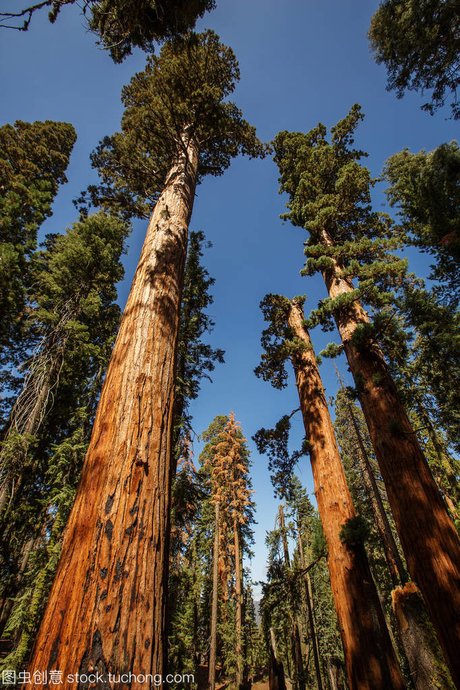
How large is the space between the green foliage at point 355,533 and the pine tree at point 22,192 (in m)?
13.4

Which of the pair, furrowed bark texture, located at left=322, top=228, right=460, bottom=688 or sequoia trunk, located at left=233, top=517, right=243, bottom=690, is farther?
sequoia trunk, located at left=233, top=517, right=243, bottom=690

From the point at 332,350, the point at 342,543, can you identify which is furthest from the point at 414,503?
the point at 332,350

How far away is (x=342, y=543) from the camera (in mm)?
4777

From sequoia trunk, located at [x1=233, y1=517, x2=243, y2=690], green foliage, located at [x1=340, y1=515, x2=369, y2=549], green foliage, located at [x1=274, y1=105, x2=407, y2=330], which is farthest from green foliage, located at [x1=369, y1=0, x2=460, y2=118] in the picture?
sequoia trunk, located at [x1=233, y1=517, x2=243, y2=690]

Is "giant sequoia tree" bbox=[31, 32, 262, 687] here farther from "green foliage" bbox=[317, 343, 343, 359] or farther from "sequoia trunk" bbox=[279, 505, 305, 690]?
"sequoia trunk" bbox=[279, 505, 305, 690]

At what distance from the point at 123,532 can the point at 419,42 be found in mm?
12015

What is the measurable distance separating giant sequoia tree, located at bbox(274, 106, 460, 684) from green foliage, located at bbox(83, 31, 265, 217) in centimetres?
310

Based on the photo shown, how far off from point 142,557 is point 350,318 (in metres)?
6.39

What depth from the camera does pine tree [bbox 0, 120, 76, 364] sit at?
38.9 feet

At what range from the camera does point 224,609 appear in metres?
19.3

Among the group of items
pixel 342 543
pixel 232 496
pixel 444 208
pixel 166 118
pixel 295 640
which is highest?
pixel 444 208

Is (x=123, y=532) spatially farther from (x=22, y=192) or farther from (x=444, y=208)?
(x=22, y=192)

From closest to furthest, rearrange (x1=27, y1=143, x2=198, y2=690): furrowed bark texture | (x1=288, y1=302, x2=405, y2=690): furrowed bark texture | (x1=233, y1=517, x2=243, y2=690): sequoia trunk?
(x1=27, y1=143, x2=198, y2=690): furrowed bark texture < (x1=288, y1=302, x2=405, y2=690): furrowed bark texture < (x1=233, y1=517, x2=243, y2=690): sequoia trunk

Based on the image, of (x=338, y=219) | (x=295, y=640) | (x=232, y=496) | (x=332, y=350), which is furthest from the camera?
(x=232, y=496)
